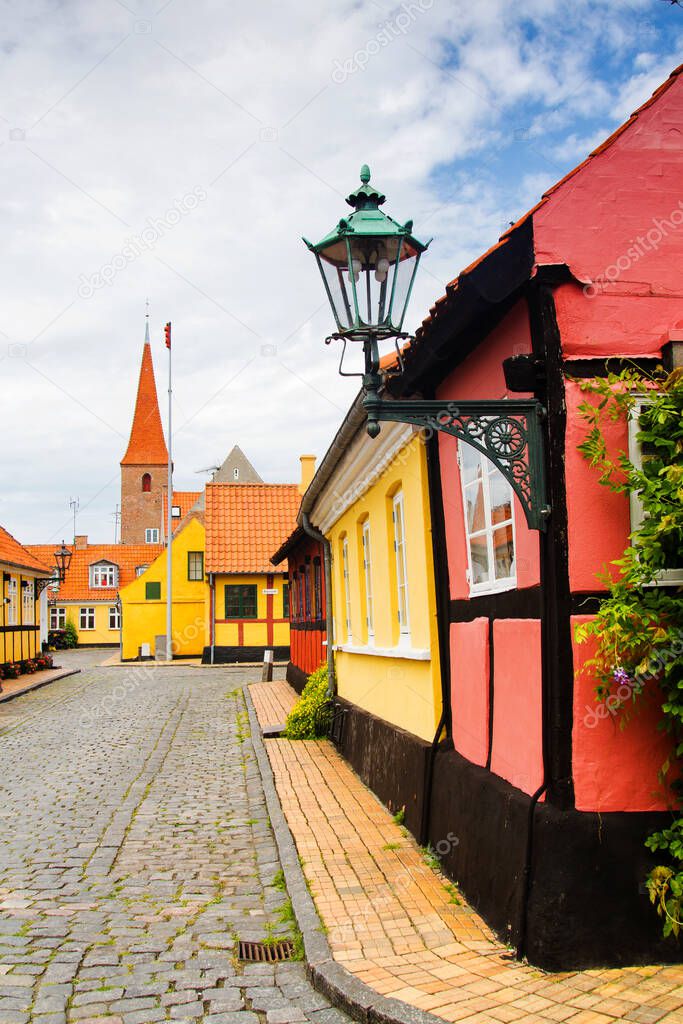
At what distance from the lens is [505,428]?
14.6 ft

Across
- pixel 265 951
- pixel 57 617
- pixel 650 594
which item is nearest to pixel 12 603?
pixel 265 951

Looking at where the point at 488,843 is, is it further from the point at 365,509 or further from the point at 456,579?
the point at 365,509

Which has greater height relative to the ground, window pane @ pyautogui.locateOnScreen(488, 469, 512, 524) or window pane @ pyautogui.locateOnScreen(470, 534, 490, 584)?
window pane @ pyautogui.locateOnScreen(488, 469, 512, 524)

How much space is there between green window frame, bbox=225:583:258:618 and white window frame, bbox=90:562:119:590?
27501mm

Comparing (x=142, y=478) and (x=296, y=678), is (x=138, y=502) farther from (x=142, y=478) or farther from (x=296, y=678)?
(x=296, y=678)

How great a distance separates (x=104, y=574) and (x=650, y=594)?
57.6 m

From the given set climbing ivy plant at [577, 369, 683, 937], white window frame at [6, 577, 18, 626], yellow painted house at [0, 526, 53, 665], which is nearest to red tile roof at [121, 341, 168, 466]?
yellow painted house at [0, 526, 53, 665]

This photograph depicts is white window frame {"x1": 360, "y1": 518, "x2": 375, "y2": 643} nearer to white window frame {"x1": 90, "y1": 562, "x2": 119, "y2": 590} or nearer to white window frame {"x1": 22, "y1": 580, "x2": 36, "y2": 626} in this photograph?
white window frame {"x1": 22, "y1": 580, "x2": 36, "y2": 626}

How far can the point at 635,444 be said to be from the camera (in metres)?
4.35

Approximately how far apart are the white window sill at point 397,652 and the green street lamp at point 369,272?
2.90 meters

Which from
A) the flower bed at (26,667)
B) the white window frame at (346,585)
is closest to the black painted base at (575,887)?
the white window frame at (346,585)

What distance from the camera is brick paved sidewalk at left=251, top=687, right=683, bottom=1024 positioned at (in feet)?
12.4

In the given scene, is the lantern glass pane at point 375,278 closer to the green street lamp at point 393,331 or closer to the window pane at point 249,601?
the green street lamp at point 393,331

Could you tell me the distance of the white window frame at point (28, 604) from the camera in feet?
93.9
